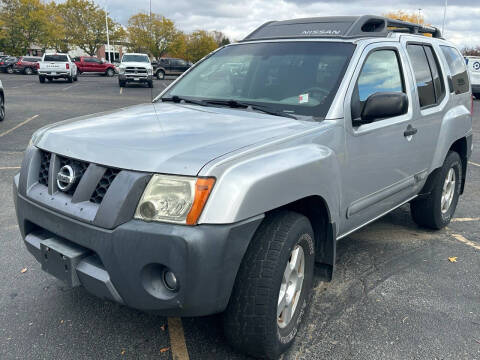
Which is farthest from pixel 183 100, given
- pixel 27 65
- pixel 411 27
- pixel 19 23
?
pixel 19 23

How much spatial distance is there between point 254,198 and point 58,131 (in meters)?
1.30

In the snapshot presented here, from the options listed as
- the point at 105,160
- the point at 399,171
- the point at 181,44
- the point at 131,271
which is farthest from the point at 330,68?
the point at 181,44

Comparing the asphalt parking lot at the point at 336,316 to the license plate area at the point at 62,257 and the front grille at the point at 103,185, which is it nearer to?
the license plate area at the point at 62,257

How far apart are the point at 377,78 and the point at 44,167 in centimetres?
239

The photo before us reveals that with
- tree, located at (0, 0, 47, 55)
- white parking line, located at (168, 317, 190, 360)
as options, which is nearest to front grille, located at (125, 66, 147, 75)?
white parking line, located at (168, 317, 190, 360)

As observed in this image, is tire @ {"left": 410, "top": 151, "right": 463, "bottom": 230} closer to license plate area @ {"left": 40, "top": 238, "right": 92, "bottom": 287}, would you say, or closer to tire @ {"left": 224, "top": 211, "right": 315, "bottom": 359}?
tire @ {"left": 224, "top": 211, "right": 315, "bottom": 359}

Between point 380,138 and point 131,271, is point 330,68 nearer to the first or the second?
point 380,138

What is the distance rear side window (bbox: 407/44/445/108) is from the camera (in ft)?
13.3

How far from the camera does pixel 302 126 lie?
9.36 feet

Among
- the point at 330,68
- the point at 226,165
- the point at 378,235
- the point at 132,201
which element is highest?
the point at 330,68

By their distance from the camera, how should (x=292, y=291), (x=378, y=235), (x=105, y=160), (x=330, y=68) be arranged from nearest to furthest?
(x=105, y=160)
(x=292, y=291)
(x=330, y=68)
(x=378, y=235)

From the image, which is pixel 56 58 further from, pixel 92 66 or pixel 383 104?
pixel 383 104

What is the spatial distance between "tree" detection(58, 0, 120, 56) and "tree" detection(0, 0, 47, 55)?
32.3 feet

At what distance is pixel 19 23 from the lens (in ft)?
176
